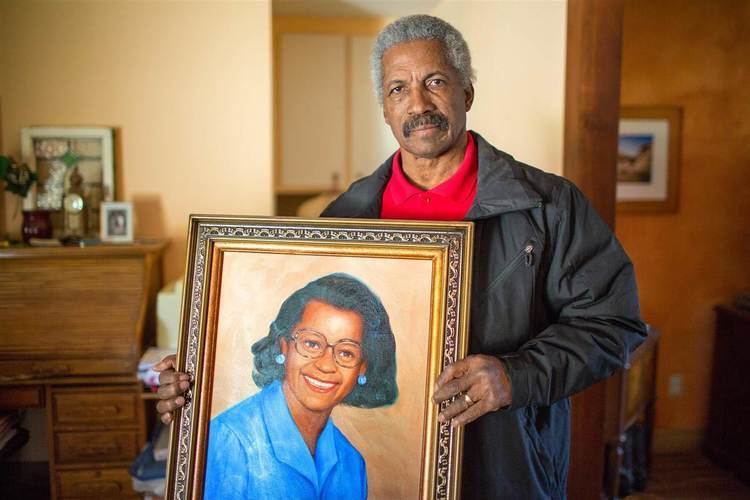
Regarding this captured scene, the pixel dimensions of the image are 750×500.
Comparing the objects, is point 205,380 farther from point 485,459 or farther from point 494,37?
point 494,37

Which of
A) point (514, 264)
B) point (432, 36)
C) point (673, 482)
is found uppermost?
point (432, 36)

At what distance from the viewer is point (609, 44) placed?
2158 mm

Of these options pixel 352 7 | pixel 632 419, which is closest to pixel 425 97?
pixel 632 419

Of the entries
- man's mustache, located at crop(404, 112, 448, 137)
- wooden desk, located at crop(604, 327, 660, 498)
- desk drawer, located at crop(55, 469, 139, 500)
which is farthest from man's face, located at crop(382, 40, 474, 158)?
desk drawer, located at crop(55, 469, 139, 500)

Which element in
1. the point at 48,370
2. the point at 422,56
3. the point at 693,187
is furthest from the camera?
the point at 693,187

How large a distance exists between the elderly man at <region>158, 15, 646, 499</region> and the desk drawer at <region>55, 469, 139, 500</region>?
1.60 m

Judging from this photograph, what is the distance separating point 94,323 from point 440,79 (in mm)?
1910

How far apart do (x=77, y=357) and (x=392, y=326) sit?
1851 millimetres

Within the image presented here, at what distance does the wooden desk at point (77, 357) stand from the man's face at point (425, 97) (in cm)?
169

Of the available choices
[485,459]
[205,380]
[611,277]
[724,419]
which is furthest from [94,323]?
[724,419]

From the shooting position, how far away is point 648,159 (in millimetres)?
3398

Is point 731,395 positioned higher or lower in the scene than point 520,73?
lower

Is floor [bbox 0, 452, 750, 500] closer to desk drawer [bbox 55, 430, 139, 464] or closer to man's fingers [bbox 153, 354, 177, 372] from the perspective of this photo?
desk drawer [bbox 55, 430, 139, 464]

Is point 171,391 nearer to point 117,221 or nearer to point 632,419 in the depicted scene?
point 117,221
